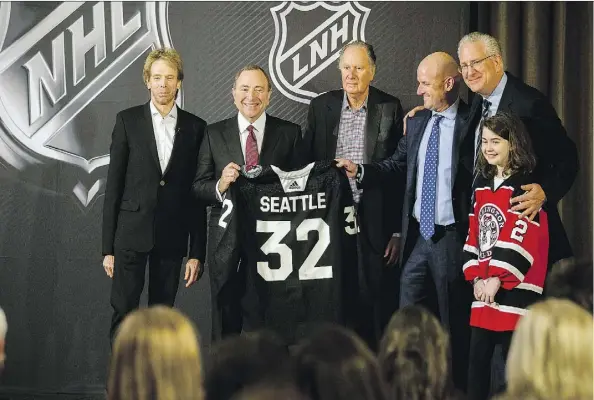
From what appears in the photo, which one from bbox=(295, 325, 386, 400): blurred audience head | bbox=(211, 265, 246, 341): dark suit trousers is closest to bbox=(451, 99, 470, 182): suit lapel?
→ bbox=(211, 265, 246, 341): dark suit trousers

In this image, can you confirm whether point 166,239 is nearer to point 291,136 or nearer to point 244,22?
point 291,136

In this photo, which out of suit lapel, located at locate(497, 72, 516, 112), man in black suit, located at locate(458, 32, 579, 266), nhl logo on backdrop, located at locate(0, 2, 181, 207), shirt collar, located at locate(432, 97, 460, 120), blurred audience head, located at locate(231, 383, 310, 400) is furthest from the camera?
nhl logo on backdrop, located at locate(0, 2, 181, 207)

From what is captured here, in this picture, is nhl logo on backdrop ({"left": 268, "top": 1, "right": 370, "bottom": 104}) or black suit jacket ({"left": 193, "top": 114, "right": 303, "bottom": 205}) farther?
nhl logo on backdrop ({"left": 268, "top": 1, "right": 370, "bottom": 104})

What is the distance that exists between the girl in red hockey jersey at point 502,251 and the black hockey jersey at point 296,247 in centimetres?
65

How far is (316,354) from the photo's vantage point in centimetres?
273

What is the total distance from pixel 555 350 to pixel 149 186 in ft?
8.33

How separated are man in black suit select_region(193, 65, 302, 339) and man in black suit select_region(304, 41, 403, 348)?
0.15 metres

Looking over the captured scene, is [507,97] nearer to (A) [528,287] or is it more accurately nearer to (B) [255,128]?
(A) [528,287]

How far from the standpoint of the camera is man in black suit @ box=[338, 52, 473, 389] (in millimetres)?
4531

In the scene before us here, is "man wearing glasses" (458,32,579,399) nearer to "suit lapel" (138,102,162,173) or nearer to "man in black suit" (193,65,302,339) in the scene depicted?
"man in black suit" (193,65,302,339)

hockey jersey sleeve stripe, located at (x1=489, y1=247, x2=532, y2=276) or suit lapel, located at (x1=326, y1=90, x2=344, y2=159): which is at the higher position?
suit lapel, located at (x1=326, y1=90, x2=344, y2=159)

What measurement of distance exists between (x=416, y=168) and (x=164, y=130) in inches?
49.7

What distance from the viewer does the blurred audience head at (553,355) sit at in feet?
8.87

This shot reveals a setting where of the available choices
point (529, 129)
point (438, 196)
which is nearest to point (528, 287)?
point (438, 196)
